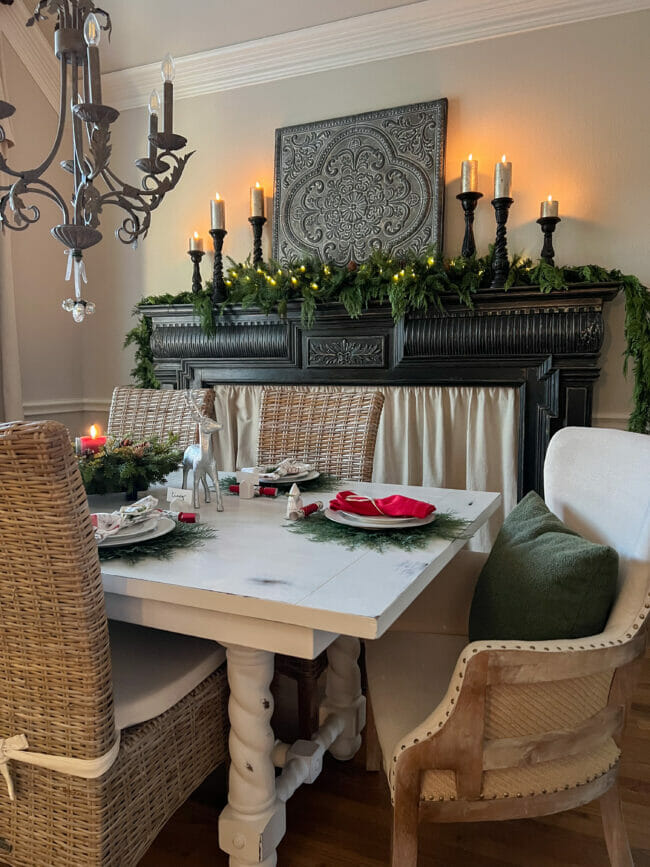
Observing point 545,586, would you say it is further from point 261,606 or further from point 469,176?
point 469,176

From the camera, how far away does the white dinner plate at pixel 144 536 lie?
1.22 metres

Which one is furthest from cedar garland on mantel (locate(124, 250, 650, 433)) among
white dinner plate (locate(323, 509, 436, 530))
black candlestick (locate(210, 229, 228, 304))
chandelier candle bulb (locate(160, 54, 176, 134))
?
white dinner plate (locate(323, 509, 436, 530))

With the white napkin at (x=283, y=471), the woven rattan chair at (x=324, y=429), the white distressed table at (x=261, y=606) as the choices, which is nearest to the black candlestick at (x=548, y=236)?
the woven rattan chair at (x=324, y=429)

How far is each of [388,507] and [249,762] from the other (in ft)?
1.95

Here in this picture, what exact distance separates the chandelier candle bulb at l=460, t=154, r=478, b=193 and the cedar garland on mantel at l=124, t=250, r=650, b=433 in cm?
31

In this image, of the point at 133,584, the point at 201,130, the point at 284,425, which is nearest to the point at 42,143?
the point at 201,130

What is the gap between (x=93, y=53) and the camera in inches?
58.6

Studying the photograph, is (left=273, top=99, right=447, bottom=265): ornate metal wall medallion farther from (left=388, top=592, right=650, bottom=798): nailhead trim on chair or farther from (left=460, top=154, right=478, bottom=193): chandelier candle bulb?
(left=388, top=592, right=650, bottom=798): nailhead trim on chair

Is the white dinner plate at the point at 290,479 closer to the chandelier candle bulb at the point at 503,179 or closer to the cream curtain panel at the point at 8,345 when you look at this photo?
the chandelier candle bulb at the point at 503,179

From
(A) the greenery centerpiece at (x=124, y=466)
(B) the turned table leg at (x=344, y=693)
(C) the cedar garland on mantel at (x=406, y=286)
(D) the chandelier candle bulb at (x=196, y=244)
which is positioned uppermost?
(D) the chandelier candle bulb at (x=196, y=244)

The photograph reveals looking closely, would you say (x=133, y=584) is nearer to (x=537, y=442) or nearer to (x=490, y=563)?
(x=490, y=563)

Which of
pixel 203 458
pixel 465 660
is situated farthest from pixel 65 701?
pixel 203 458

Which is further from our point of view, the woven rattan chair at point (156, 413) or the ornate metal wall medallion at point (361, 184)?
the ornate metal wall medallion at point (361, 184)

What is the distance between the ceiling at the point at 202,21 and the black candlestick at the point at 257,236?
1.00 meters
